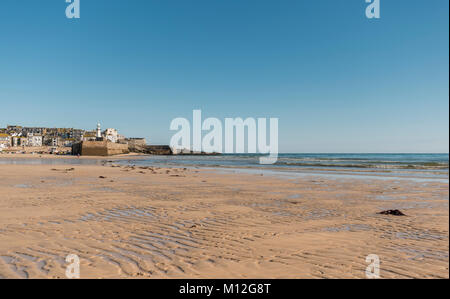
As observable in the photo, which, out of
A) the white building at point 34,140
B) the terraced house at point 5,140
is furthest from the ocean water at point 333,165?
the white building at point 34,140

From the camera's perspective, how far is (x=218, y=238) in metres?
5.98

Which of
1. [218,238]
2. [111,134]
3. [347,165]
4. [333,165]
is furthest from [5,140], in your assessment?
[218,238]

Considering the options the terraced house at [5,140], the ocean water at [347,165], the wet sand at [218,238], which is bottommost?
the ocean water at [347,165]

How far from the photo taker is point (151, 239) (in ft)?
19.2

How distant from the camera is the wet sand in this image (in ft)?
14.0

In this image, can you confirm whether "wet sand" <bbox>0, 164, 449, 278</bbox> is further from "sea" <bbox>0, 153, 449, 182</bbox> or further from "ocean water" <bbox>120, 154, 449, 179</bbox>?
"ocean water" <bbox>120, 154, 449, 179</bbox>

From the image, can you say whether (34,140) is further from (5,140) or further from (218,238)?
(218,238)

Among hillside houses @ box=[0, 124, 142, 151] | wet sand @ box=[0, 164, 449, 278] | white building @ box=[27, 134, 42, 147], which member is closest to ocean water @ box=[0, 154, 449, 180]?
wet sand @ box=[0, 164, 449, 278]

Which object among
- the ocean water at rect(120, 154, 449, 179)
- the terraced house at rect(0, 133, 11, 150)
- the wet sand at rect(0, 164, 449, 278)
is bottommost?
the ocean water at rect(120, 154, 449, 179)

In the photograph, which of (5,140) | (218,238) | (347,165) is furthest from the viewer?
(5,140)

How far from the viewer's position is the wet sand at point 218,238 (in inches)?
168

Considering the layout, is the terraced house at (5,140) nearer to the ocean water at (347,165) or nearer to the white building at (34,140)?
the white building at (34,140)

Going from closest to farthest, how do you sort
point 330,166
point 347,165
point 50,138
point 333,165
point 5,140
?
point 330,166 → point 347,165 → point 333,165 → point 5,140 → point 50,138
